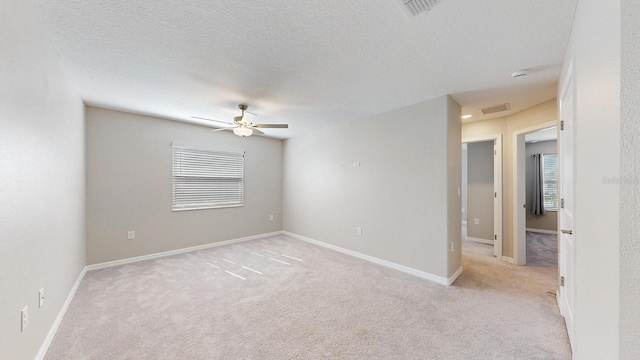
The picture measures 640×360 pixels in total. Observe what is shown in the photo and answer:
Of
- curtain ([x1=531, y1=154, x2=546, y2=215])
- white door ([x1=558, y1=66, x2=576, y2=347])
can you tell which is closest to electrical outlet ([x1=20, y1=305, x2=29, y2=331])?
white door ([x1=558, y1=66, x2=576, y2=347])

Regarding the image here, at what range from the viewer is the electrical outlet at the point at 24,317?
1428 millimetres

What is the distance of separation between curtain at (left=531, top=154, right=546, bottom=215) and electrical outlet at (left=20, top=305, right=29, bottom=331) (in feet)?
28.5

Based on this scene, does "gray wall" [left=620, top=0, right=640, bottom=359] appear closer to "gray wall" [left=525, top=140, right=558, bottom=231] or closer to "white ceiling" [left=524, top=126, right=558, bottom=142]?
"white ceiling" [left=524, top=126, right=558, bottom=142]

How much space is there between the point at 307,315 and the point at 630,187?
2.29 meters

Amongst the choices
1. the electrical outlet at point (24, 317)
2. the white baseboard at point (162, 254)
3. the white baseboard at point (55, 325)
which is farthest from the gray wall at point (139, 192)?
the electrical outlet at point (24, 317)

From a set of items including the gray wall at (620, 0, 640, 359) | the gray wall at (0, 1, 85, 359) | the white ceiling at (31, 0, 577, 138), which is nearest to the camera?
the gray wall at (620, 0, 640, 359)

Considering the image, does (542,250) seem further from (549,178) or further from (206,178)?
(206,178)

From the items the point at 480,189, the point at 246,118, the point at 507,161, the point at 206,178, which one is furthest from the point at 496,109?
the point at 206,178

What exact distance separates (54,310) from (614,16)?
12.8 feet

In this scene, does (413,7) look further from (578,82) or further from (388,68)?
(578,82)

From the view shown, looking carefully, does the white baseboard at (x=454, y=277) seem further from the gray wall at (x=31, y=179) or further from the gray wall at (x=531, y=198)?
the gray wall at (x=531, y=198)

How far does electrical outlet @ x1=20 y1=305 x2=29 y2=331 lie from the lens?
143 cm

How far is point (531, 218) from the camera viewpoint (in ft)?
20.2

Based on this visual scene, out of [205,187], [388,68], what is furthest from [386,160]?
[205,187]
